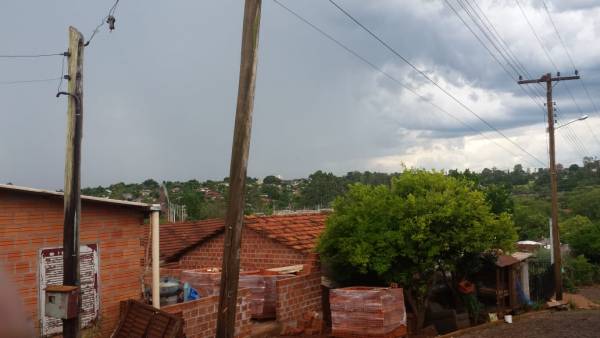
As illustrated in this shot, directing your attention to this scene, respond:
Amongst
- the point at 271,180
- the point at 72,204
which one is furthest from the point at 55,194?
the point at 271,180

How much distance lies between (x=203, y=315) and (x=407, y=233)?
21.2ft

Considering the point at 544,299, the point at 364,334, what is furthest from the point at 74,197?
the point at 544,299

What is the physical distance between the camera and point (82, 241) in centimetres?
1123

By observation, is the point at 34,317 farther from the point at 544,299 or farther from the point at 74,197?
the point at 544,299

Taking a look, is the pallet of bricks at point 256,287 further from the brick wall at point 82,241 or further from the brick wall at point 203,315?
the brick wall at point 82,241

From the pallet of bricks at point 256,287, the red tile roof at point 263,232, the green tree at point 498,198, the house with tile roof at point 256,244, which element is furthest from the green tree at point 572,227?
the pallet of bricks at point 256,287

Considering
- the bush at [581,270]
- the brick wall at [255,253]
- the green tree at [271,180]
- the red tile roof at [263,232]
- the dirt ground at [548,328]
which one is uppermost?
the green tree at [271,180]

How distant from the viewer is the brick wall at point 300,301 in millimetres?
14969

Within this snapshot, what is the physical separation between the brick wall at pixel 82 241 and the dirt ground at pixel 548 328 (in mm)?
9203

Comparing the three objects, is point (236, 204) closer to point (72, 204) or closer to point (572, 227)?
point (72, 204)

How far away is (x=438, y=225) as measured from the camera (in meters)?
16.6

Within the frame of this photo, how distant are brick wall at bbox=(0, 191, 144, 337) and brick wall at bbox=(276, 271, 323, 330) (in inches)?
157

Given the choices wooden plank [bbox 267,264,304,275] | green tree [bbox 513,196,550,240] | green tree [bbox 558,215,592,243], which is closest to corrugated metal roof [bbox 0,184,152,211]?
wooden plank [bbox 267,264,304,275]

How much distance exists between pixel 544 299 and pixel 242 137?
81.7 ft
